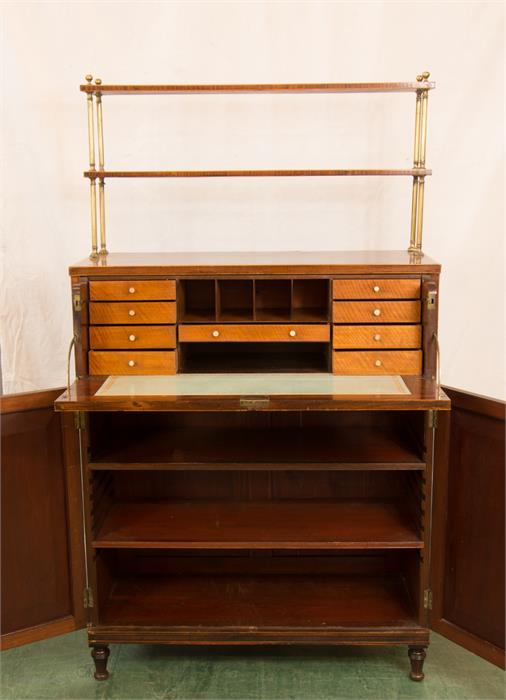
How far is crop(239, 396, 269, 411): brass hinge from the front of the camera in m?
2.62

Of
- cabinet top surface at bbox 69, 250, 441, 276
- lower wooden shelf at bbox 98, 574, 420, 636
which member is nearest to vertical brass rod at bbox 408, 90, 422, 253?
cabinet top surface at bbox 69, 250, 441, 276

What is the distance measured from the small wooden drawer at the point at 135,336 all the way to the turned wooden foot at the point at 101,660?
1.16 m

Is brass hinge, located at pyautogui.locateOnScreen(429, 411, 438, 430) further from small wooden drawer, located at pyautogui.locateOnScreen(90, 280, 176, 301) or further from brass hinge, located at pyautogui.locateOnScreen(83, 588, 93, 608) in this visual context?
brass hinge, located at pyautogui.locateOnScreen(83, 588, 93, 608)

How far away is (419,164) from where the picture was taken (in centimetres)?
325

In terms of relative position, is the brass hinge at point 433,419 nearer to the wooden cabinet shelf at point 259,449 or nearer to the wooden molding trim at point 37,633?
the wooden cabinet shelf at point 259,449

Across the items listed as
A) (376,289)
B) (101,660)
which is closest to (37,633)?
(101,660)

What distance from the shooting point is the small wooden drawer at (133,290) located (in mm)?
3031

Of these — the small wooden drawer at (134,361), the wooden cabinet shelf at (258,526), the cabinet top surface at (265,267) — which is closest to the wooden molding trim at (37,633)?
the wooden cabinet shelf at (258,526)

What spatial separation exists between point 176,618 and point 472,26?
2865 millimetres

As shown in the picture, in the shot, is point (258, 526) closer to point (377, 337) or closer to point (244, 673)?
point (244, 673)

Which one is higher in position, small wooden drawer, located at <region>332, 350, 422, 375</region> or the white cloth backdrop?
the white cloth backdrop

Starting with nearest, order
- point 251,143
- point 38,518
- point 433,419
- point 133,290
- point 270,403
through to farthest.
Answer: point 270,403 → point 433,419 → point 133,290 → point 38,518 → point 251,143

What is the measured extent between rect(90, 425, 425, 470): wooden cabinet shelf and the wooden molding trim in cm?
76

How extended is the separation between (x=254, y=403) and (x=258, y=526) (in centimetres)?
79
